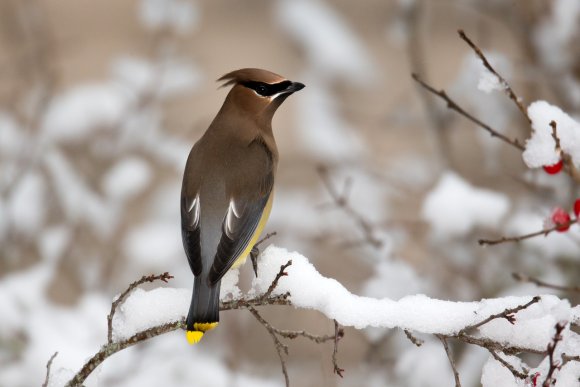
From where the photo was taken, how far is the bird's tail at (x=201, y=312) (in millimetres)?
2168

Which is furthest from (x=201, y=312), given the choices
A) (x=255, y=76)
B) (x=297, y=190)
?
(x=297, y=190)

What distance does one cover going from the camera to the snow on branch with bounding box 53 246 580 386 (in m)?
1.92

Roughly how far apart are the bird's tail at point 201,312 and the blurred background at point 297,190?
240 mm

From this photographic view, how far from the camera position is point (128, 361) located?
3.65 meters

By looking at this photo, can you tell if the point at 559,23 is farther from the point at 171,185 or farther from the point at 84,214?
the point at 171,185

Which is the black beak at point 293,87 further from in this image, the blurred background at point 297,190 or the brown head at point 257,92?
the blurred background at point 297,190

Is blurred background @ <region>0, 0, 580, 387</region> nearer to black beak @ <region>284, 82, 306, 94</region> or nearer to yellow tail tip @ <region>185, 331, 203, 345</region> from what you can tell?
yellow tail tip @ <region>185, 331, 203, 345</region>

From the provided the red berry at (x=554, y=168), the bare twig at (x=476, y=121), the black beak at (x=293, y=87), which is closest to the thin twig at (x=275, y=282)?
the bare twig at (x=476, y=121)

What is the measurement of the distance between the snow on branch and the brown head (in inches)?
31.4

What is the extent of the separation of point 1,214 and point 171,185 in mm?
1980

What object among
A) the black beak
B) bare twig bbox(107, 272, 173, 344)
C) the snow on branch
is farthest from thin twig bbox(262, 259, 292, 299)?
the black beak

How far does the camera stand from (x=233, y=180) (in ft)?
8.89

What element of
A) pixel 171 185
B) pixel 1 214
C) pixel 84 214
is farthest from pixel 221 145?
pixel 171 185

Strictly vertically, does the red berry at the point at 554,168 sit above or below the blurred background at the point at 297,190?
below
